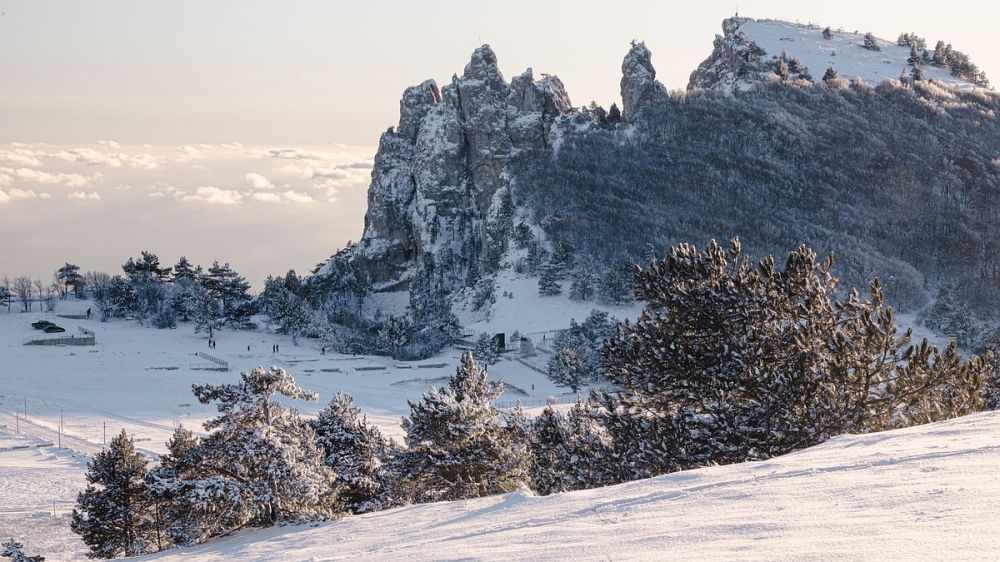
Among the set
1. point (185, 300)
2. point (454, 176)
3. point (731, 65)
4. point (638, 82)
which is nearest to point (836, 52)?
point (731, 65)

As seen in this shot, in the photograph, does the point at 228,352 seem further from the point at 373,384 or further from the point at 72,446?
the point at 72,446

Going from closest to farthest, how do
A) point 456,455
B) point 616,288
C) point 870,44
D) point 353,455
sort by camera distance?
point 456,455 < point 353,455 < point 616,288 < point 870,44

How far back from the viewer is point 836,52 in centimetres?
15950

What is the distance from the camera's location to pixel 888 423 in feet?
63.7

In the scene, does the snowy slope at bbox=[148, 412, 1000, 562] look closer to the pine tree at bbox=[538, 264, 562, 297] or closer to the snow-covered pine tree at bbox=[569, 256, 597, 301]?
the snow-covered pine tree at bbox=[569, 256, 597, 301]

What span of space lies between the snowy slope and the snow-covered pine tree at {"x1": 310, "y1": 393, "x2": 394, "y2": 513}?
12143mm

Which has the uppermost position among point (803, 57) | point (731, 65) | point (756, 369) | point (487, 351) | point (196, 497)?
point (803, 57)

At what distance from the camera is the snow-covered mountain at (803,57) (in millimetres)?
142250

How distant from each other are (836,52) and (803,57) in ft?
34.3

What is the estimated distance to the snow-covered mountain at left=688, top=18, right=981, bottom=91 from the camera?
5600 inches

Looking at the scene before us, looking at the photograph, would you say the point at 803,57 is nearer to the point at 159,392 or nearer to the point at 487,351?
the point at 487,351

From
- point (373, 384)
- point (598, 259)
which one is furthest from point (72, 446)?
point (598, 259)

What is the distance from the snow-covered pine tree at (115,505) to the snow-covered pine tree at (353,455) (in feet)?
18.5

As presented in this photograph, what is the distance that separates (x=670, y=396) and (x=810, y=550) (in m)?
14.3
